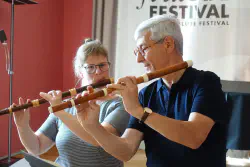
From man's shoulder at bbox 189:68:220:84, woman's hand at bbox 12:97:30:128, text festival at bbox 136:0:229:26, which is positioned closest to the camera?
man's shoulder at bbox 189:68:220:84

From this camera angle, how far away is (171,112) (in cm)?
131

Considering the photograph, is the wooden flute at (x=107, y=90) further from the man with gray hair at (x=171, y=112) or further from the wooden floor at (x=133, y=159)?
the wooden floor at (x=133, y=159)

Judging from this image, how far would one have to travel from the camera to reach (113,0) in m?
3.85

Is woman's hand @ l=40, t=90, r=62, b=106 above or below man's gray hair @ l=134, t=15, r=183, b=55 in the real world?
below

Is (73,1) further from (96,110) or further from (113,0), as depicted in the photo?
(96,110)

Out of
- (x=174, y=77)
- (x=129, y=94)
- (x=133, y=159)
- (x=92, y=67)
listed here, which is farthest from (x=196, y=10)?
(x=129, y=94)

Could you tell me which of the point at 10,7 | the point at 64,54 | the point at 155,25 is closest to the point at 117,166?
the point at 155,25

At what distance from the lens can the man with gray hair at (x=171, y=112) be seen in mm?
1106

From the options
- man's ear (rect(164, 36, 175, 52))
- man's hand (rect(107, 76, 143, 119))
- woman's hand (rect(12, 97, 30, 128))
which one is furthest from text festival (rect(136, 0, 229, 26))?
man's hand (rect(107, 76, 143, 119))

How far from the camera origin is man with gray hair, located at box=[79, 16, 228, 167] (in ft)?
3.63

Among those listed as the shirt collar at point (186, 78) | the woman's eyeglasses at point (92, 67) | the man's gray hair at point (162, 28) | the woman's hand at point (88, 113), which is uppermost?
the man's gray hair at point (162, 28)

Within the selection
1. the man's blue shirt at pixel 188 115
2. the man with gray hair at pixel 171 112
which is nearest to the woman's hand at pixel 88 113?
the man with gray hair at pixel 171 112

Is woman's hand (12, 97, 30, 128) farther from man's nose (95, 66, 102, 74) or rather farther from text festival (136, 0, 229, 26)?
text festival (136, 0, 229, 26)

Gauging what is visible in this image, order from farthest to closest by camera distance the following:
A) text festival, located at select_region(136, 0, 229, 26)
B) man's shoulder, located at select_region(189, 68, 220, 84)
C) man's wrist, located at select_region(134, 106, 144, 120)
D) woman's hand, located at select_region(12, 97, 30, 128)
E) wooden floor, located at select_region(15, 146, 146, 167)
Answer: text festival, located at select_region(136, 0, 229, 26) < wooden floor, located at select_region(15, 146, 146, 167) < woman's hand, located at select_region(12, 97, 30, 128) < man's shoulder, located at select_region(189, 68, 220, 84) < man's wrist, located at select_region(134, 106, 144, 120)
